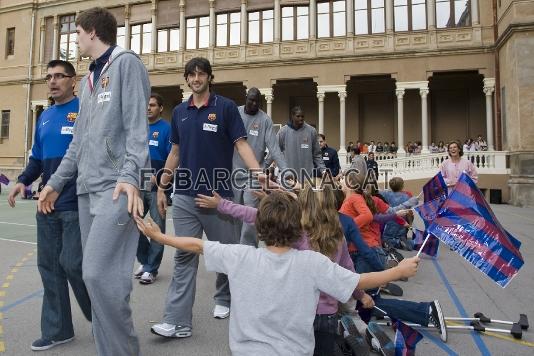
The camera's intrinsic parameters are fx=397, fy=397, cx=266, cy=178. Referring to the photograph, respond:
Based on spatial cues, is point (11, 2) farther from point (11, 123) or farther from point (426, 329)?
point (426, 329)

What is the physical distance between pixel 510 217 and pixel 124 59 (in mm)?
12490

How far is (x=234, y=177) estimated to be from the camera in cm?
436

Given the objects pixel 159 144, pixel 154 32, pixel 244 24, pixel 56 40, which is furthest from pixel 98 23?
pixel 56 40

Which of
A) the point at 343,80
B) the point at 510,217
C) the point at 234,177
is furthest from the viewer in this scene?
the point at 343,80

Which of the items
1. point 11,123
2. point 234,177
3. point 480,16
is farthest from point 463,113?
point 11,123

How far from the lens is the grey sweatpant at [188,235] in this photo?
10.5ft

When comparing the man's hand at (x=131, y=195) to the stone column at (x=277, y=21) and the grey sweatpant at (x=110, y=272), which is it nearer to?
the grey sweatpant at (x=110, y=272)

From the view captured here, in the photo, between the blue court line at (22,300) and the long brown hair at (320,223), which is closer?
the long brown hair at (320,223)

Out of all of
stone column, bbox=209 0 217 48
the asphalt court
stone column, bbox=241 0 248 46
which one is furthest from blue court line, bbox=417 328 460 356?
stone column, bbox=209 0 217 48

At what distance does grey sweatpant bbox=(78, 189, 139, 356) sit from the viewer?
2.23 metres

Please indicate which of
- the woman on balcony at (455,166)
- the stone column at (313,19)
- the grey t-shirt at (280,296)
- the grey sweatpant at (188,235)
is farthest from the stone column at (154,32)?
the grey t-shirt at (280,296)

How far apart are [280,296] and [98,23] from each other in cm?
201

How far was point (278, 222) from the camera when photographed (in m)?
2.01

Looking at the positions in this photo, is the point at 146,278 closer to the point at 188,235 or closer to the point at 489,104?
the point at 188,235
